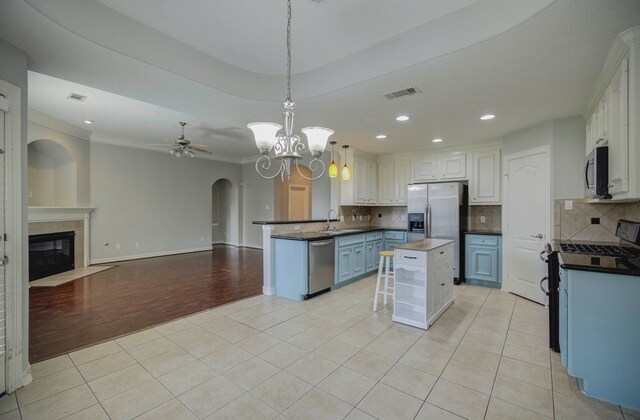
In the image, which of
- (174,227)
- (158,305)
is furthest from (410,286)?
(174,227)

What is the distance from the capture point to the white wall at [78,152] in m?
4.92

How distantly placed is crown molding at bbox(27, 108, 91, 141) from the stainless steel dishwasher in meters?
4.83

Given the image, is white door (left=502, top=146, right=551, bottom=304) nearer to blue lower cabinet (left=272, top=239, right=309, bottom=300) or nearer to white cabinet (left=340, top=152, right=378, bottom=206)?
white cabinet (left=340, top=152, right=378, bottom=206)

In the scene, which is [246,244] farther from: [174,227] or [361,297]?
[361,297]

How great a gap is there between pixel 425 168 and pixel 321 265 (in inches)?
116

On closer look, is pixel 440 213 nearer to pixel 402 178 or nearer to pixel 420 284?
pixel 402 178

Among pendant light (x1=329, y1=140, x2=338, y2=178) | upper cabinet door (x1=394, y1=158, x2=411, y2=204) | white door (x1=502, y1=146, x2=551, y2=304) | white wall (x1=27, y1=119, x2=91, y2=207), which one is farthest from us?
upper cabinet door (x1=394, y1=158, x2=411, y2=204)

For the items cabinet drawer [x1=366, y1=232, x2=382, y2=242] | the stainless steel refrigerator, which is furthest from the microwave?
cabinet drawer [x1=366, y1=232, x2=382, y2=242]

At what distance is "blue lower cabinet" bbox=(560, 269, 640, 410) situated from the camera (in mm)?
1767

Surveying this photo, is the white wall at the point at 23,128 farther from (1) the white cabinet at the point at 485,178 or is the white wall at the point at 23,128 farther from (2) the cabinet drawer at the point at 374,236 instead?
(1) the white cabinet at the point at 485,178

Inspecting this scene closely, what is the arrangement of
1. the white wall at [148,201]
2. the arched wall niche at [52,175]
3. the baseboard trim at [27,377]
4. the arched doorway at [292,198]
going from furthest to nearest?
the arched doorway at [292,198] → the white wall at [148,201] → the arched wall niche at [52,175] → the baseboard trim at [27,377]

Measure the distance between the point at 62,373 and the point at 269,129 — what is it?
2.50 meters

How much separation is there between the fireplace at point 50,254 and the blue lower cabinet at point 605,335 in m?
7.18

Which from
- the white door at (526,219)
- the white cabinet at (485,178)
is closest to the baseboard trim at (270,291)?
the white door at (526,219)
